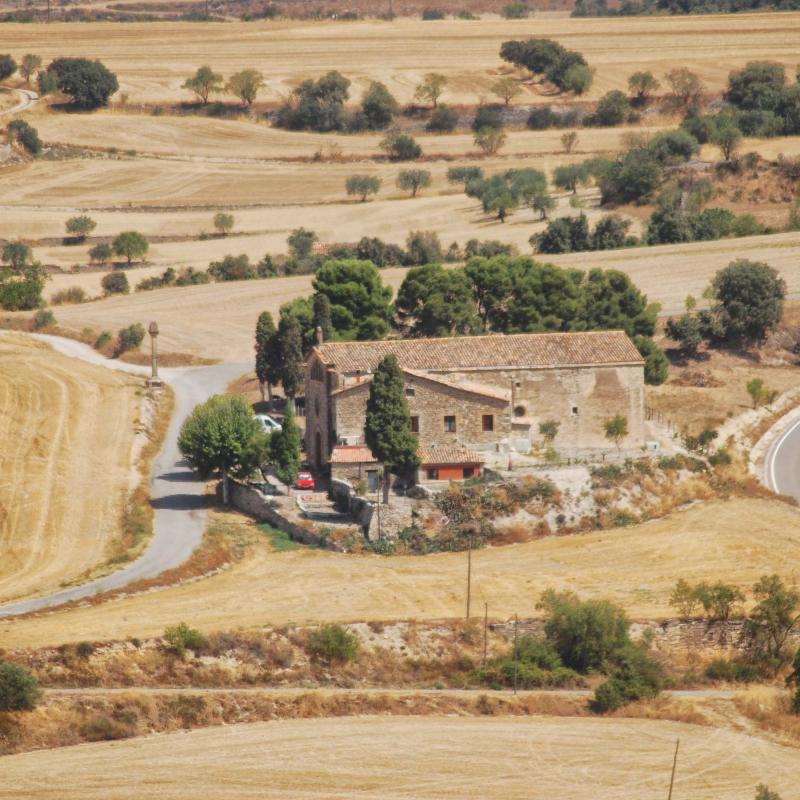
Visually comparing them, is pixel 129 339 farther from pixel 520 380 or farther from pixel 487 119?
pixel 487 119

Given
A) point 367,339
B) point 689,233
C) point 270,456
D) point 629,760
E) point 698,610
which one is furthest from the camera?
point 689,233

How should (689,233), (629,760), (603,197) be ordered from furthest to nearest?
(603,197) → (689,233) → (629,760)

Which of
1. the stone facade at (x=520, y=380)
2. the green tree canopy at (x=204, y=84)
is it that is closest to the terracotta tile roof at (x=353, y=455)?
the stone facade at (x=520, y=380)

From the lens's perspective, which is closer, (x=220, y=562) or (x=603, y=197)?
(x=220, y=562)

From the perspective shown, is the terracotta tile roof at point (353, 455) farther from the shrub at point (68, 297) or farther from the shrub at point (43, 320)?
the shrub at point (68, 297)

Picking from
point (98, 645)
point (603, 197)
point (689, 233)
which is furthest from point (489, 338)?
point (603, 197)

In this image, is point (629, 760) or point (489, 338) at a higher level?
point (489, 338)

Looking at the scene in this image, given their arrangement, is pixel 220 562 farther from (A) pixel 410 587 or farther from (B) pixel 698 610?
(B) pixel 698 610

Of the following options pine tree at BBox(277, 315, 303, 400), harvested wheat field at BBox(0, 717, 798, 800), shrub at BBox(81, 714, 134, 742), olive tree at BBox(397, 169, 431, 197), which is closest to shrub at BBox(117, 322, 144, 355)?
pine tree at BBox(277, 315, 303, 400)
